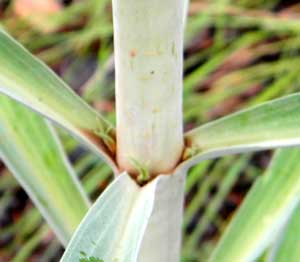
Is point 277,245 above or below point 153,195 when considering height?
below

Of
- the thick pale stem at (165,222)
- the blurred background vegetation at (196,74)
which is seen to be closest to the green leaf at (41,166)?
the thick pale stem at (165,222)

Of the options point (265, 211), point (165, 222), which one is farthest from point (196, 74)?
point (165, 222)

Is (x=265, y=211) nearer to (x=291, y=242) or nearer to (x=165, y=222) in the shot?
(x=291, y=242)

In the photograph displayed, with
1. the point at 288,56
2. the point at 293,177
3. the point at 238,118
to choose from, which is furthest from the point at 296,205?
the point at 288,56

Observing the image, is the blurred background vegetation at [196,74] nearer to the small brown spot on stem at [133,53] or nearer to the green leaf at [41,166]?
the green leaf at [41,166]

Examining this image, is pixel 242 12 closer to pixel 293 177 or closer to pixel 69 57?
pixel 69 57
